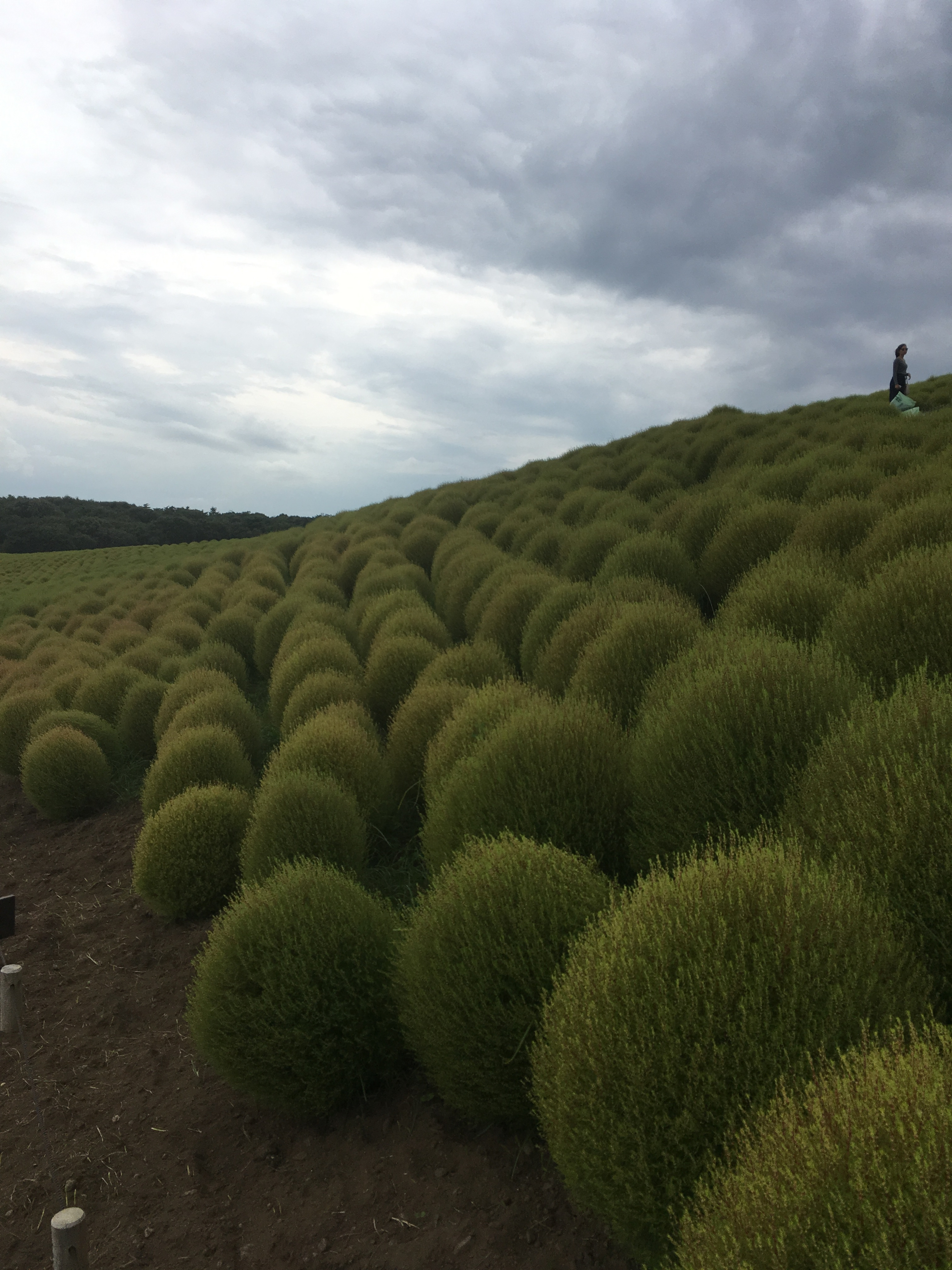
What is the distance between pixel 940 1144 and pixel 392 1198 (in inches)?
100

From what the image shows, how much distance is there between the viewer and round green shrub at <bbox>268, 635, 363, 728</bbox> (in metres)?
8.68

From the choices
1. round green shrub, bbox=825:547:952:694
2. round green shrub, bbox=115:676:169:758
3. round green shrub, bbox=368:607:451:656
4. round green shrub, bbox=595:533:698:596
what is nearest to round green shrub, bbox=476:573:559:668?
round green shrub, bbox=368:607:451:656

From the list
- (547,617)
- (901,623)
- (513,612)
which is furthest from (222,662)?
(901,623)

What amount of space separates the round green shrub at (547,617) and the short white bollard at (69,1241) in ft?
17.0

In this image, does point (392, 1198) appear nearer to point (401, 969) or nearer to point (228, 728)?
point (401, 969)

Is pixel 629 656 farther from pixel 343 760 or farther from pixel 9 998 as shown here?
pixel 9 998

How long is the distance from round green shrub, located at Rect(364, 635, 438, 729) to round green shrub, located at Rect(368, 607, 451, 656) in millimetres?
464

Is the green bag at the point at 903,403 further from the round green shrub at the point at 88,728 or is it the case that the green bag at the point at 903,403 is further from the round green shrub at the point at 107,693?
the round green shrub at the point at 88,728

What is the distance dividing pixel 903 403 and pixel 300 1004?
15183mm

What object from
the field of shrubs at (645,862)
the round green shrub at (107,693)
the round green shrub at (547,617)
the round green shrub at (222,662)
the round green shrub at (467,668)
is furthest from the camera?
the round green shrub at (222,662)

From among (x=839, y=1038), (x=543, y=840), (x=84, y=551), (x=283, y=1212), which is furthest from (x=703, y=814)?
(x=84, y=551)

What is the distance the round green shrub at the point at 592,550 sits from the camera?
8977 millimetres

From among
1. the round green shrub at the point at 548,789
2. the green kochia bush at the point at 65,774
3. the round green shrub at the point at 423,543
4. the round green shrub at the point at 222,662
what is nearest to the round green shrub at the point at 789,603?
the round green shrub at the point at 548,789

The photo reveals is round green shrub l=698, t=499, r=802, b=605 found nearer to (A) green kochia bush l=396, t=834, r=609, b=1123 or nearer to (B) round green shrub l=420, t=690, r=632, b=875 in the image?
(B) round green shrub l=420, t=690, r=632, b=875
